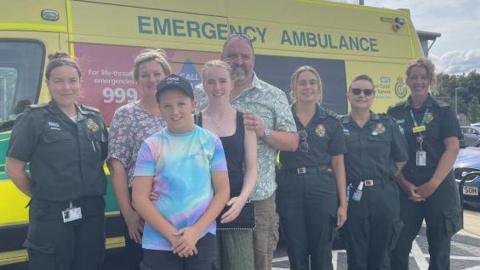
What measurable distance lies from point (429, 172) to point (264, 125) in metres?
1.61

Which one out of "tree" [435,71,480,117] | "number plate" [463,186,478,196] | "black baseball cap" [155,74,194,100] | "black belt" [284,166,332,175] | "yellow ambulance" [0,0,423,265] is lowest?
"number plate" [463,186,478,196]

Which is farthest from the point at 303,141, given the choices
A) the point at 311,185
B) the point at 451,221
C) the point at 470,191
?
the point at 470,191

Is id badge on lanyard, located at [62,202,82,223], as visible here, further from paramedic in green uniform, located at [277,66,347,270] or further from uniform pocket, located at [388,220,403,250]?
uniform pocket, located at [388,220,403,250]

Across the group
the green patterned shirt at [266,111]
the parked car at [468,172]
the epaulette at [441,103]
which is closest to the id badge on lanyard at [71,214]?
the green patterned shirt at [266,111]

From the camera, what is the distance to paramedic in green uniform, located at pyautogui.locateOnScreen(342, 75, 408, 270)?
3697 mm

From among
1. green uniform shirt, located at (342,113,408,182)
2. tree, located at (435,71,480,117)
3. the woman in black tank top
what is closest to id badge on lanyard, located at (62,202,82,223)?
the woman in black tank top

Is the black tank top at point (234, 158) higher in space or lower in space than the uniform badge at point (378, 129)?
lower

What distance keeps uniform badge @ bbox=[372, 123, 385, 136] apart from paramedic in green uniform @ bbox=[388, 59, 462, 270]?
12.4 inches

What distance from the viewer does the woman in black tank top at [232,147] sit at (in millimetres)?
2846

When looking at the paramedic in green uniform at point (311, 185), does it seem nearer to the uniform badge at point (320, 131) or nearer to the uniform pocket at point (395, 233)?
the uniform badge at point (320, 131)

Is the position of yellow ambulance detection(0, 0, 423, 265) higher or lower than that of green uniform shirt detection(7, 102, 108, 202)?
higher

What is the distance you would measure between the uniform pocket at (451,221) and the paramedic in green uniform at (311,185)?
850 millimetres

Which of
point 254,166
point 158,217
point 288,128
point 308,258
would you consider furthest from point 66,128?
point 308,258

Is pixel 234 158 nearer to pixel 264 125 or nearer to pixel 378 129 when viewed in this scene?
pixel 264 125
